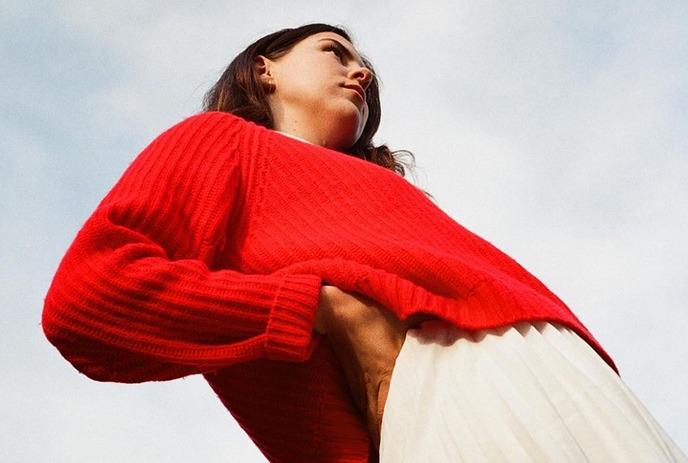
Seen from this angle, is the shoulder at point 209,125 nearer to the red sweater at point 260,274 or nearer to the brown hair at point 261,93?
the red sweater at point 260,274

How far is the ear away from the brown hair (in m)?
0.01

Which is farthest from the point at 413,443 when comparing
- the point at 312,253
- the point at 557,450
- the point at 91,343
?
the point at 91,343

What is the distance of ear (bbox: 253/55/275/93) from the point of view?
288 centimetres

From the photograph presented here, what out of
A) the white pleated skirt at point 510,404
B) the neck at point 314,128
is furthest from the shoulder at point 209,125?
the white pleated skirt at point 510,404

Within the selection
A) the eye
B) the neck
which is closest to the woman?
the neck

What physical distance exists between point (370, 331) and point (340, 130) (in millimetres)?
995

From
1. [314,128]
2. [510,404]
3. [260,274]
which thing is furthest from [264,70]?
[510,404]

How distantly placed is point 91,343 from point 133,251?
7.3 inches

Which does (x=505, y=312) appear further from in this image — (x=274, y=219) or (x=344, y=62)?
(x=344, y=62)

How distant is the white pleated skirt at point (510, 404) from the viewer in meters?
1.53

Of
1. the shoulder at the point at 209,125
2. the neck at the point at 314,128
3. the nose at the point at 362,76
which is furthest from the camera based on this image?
the nose at the point at 362,76

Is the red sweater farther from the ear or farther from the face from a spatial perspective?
the ear

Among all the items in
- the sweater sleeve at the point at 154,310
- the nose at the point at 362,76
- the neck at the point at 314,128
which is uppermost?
the nose at the point at 362,76

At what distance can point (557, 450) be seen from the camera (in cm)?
149
